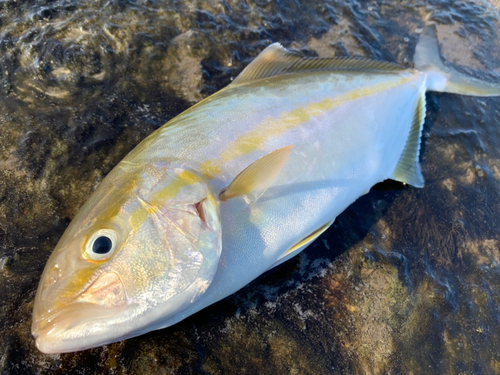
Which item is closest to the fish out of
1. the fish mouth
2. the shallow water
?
the fish mouth

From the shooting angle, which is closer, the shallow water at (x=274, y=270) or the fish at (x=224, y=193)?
the fish at (x=224, y=193)

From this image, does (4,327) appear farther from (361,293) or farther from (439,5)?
(439,5)

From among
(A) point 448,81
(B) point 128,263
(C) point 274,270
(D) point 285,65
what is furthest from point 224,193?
(A) point 448,81

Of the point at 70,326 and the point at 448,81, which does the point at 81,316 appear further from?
the point at 448,81

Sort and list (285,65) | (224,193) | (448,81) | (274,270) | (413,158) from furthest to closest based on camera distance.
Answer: (448,81) → (413,158) → (285,65) → (274,270) → (224,193)

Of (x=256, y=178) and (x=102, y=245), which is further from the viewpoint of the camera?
(x=256, y=178)

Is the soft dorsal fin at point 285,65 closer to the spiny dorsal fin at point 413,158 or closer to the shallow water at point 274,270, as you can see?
the spiny dorsal fin at point 413,158

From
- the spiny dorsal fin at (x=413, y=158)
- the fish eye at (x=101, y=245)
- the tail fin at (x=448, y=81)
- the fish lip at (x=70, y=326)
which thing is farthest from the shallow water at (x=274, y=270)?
the fish eye at (x=101, y=245)

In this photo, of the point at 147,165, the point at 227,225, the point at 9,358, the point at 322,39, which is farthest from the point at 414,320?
the point at 322,39
